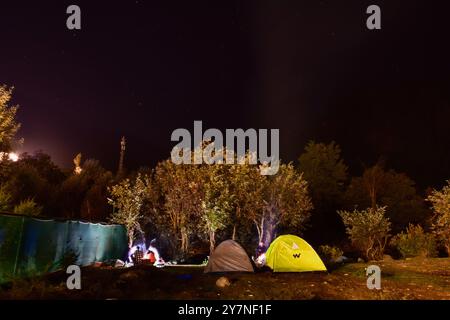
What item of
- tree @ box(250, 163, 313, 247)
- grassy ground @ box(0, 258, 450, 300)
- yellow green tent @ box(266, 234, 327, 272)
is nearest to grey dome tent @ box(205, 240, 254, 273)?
grassy ground @ box(0, 258, 450, 300)

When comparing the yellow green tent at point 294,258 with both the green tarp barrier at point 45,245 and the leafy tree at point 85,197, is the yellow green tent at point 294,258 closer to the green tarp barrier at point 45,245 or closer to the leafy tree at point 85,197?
the green tarp barrier at point 45,245

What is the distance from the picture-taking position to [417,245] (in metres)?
24.2

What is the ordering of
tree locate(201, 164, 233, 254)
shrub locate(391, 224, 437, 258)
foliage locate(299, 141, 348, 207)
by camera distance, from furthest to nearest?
foliage locate(299, 141, 348, 207) → tree locate(201, 164, 233, 254) → shrub locate(391, 224, 437, 258)

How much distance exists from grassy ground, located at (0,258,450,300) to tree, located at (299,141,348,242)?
2032 cm

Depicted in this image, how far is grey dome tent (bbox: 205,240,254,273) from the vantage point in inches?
632

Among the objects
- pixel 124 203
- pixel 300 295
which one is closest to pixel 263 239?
pixel 124 203

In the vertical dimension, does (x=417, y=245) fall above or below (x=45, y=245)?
below

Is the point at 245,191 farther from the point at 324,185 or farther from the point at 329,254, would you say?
the point at 324,185

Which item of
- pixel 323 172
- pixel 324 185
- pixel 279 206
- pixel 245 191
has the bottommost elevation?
pixel 279 206

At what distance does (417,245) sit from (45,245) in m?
19.9

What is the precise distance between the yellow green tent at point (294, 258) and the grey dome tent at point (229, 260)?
132 centimetres

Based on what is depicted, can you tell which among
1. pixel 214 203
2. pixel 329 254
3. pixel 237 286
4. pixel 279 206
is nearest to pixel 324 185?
pixel 279 206

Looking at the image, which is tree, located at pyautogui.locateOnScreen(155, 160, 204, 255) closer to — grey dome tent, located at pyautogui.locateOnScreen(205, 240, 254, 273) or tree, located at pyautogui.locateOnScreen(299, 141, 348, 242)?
grey dome tent, located at pyautogui.locateOnScreen(205, 240, 254, 273)
